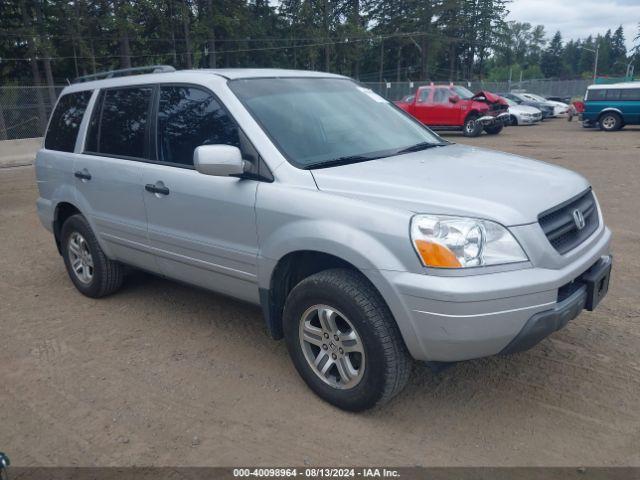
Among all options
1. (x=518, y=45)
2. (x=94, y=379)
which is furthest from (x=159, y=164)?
(x=518, y=45)

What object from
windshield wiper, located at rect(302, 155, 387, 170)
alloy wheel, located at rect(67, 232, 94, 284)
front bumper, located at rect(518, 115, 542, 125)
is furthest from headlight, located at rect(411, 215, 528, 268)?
front bumper, located at rect(518, 115, 542, 125)

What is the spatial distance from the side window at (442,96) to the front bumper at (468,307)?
61.8 ft

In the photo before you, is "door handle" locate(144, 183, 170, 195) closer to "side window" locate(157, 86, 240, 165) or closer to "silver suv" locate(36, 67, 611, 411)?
"silver suv" locate(36, 67, 611, 411)

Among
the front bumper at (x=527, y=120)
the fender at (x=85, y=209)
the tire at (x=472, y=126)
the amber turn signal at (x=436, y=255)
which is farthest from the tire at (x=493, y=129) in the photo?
the amber turn signal at (x=436, y=255)

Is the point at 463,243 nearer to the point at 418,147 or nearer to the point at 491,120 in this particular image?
the point at 418,147

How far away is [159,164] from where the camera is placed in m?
4.01

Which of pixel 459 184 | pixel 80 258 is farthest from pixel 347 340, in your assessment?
pixel 80 258

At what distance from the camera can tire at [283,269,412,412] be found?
9.52ft

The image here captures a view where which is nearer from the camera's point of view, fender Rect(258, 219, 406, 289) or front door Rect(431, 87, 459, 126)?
fender Rect(258, 219, 406, 289)

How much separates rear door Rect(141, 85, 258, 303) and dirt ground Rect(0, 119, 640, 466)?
56cm

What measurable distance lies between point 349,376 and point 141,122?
2.46 meters

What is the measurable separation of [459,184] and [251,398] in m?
1.73

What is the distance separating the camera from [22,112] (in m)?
18.8

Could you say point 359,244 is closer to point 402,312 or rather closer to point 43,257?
point 402,312
